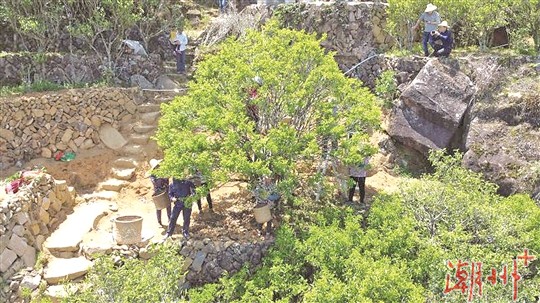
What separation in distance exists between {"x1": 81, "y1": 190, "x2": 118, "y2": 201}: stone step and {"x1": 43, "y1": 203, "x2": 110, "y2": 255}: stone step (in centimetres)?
15

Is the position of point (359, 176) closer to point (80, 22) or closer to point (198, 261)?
point (198, 261)

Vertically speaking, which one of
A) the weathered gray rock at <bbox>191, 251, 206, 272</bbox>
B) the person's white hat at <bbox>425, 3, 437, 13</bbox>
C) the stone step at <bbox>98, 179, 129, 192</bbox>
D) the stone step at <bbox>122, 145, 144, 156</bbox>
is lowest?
the stone step at <bbox>98, 179, 129, 192</bbox>

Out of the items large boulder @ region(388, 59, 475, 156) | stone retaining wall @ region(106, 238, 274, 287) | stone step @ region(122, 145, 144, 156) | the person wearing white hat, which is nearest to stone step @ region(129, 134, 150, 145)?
stone step @ region(122, 145, 144, 156)

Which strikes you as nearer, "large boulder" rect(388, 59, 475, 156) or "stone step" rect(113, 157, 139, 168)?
"large boulder" rect(388, 59, 475, 156)

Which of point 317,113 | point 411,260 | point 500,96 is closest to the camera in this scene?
point 411,260

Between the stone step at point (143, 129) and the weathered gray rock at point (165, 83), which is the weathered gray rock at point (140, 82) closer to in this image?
the weathered gray rock at point (165, 83)

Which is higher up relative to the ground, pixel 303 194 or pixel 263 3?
pixel 263 3

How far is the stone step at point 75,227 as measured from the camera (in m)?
8.22

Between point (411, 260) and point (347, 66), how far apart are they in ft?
26.0

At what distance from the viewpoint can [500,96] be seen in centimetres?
1048

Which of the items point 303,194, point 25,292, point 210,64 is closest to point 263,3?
point 210,64

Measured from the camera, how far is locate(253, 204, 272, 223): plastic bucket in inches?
313

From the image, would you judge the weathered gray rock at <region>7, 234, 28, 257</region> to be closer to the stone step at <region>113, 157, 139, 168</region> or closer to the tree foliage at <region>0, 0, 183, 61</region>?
the stone step at <region>113, 157, 139, 168</region>

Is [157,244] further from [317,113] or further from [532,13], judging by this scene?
[532,13]
